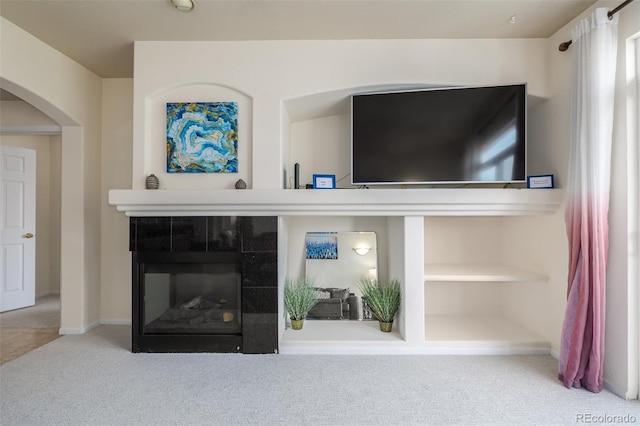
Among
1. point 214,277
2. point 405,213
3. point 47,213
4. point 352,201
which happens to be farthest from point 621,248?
point 47,213

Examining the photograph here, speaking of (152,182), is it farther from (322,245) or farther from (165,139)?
(322,245)

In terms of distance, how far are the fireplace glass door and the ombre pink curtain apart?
2.29 meters

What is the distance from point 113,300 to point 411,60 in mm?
3566

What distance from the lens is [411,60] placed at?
2.70m

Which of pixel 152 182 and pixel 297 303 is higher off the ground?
pixel 152 182

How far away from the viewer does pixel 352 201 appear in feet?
8.48

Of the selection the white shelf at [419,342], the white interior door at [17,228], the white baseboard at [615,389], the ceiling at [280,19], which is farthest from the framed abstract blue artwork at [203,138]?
the white baseboard at [615,389]

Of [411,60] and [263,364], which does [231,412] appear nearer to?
[263,364]

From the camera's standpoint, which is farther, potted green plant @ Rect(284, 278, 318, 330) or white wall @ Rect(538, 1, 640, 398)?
potted green plant @ Rect(284, 278, 318, 330)

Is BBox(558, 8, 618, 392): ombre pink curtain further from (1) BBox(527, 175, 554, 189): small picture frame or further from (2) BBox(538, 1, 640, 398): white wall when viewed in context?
(1) BBox(527, 175, 554, 189): small picture frame

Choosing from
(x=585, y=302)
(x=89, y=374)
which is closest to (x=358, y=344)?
(x=585, y=302)

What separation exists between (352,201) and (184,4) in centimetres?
175

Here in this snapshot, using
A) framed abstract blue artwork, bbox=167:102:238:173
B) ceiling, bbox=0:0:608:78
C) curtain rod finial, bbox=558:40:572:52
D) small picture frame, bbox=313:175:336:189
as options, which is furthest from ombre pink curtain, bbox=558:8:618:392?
framed abstract blue artwork, bbox=167:102:238:173

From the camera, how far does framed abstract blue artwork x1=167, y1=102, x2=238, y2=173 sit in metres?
2.72
